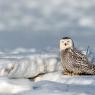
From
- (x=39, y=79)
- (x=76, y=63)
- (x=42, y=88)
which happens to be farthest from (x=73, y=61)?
(x=42, y=88)

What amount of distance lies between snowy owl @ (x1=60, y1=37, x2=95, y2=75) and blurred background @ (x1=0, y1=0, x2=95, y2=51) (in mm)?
3030

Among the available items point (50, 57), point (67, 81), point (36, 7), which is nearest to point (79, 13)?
point (36, 7)

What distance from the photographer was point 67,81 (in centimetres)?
495

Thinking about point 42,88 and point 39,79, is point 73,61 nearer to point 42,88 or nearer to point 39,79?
point 39,79

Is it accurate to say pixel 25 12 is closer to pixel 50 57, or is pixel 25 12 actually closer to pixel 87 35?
pixel 87 35

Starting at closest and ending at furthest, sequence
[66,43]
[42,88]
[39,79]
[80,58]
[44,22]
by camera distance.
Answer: [42,88] → [39,79] → [80,58] → [66,43] → [44,22]

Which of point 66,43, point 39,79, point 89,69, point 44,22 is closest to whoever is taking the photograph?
point 39,79

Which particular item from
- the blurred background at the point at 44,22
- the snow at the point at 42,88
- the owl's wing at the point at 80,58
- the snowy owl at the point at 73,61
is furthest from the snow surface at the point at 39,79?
the blurred background at the point at 44,22

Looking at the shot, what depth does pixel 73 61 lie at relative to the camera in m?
5.79

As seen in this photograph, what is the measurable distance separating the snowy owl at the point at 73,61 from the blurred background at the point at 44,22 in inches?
119

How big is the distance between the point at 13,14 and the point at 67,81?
7165 mm

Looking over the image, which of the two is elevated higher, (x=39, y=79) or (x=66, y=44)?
(x=66, y=44)

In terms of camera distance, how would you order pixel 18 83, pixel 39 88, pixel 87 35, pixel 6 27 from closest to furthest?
pixel 39 88
pixel 18 83
pixel 87 35
pixel 6 27

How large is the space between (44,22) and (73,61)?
5767 mm
